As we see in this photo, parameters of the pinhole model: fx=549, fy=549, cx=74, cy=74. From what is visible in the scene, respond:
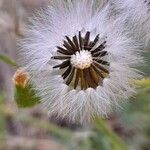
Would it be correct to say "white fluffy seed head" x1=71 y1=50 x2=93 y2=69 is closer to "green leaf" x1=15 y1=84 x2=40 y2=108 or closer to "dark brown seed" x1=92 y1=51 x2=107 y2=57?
"dark brown seed" x1=92 y1=51 x2=107 y2=57

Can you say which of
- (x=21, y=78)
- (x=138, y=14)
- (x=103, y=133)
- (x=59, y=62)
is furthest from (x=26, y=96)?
(x=103, y=133)

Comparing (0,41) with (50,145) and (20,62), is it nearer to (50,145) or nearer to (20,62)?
(50,145)

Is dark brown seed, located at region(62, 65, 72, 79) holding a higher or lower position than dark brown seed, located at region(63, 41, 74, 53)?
lower

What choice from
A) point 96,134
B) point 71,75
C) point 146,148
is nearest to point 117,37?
point 71,75

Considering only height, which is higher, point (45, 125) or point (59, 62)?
point (59, 62)

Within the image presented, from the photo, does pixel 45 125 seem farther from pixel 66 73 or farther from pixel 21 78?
pixel 66 73

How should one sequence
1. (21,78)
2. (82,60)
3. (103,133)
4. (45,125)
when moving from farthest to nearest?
(45,125) → (103,133) → (21,78) → (82,60)

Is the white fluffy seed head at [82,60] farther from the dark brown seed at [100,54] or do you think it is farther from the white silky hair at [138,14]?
the white silky hair at [138,14]

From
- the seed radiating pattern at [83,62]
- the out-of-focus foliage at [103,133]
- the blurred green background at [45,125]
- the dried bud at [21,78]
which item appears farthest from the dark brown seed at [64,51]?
the out-of-focus foliage at [103,133]

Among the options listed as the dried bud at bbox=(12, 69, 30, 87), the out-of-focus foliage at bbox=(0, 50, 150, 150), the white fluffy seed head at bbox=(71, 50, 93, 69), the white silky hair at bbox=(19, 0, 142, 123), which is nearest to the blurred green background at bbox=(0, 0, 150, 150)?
the out-of-focus foliage at bbox=(0, 50, 150, 150)
